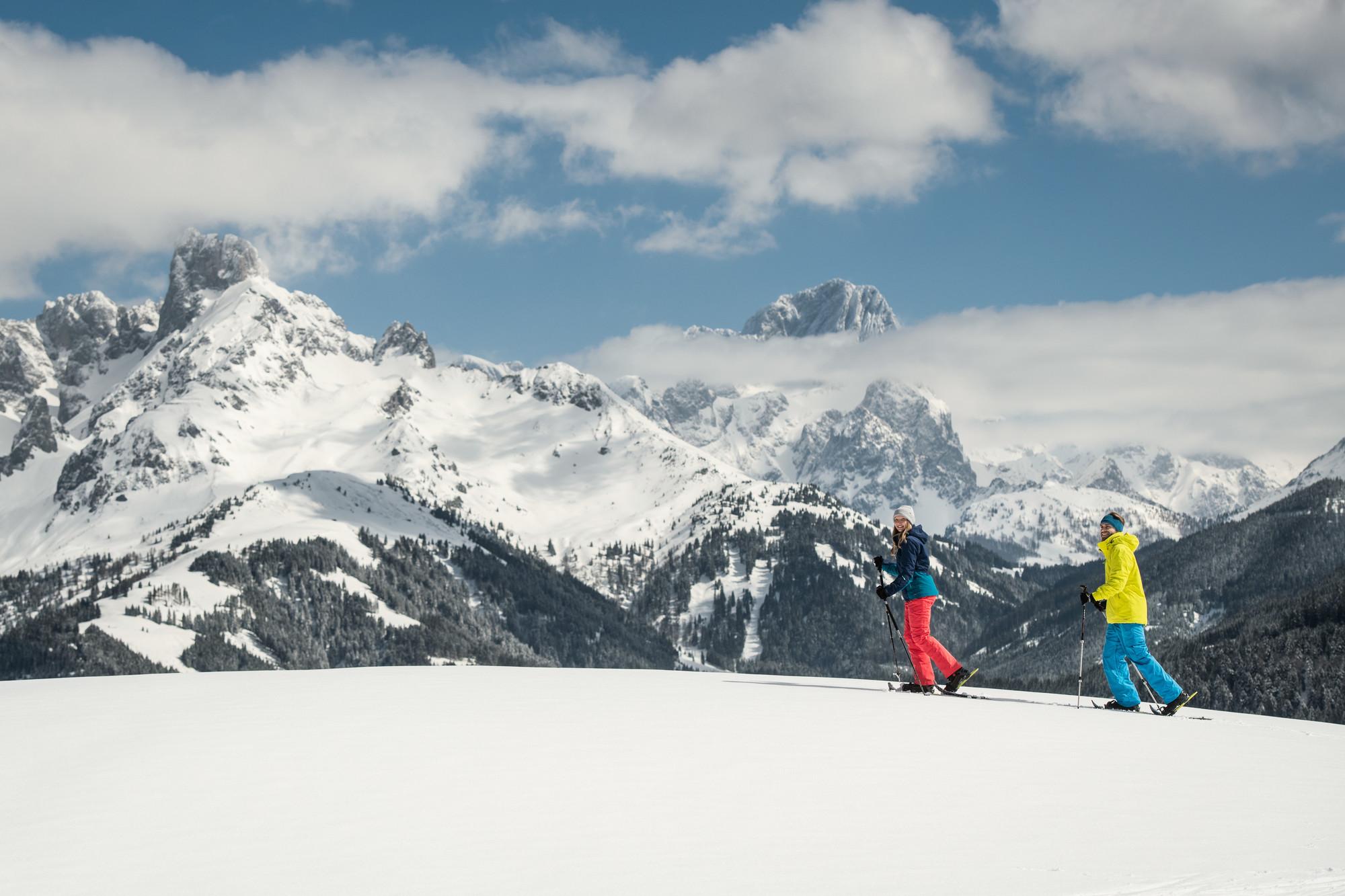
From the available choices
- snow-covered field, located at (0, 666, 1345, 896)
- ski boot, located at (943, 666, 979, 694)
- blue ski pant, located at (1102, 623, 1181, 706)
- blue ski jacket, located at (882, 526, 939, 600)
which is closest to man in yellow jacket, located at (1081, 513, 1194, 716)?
blue ski pant, located at (1102, 623, 1181, 706)

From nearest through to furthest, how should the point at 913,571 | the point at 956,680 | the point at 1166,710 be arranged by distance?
the point at 1166,710
the point at 956,680
the point at 913,571

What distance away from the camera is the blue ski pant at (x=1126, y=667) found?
69.4 ft

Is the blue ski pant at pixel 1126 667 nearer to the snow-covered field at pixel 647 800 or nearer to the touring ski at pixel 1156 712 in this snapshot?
the touring ski at pixel 1156 712

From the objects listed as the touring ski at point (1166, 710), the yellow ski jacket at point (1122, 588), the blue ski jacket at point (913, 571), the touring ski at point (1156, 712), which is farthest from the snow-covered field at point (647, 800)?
the blue ski jacket at point (913, 571)

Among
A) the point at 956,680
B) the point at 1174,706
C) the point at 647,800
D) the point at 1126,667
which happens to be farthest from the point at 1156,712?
the point at 647,800

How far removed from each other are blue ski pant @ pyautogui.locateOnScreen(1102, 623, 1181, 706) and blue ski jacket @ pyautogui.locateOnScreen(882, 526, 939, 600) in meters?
3.81

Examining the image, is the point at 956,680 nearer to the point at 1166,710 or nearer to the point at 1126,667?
the point at 1126,667

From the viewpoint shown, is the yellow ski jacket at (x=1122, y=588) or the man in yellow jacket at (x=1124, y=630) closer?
the man in yellow jacket at (x=1124, y=630)

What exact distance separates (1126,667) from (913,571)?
15.9ft

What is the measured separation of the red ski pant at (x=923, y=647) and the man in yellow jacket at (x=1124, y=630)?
3.18 metres

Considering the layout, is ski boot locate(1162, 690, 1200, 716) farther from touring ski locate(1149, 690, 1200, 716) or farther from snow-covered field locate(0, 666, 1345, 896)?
snow-covered field locate(0, 666, 1345, 896)

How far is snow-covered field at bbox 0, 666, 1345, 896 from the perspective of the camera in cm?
919

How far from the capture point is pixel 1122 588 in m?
21.6

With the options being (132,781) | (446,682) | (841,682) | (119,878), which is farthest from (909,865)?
(841,682)
